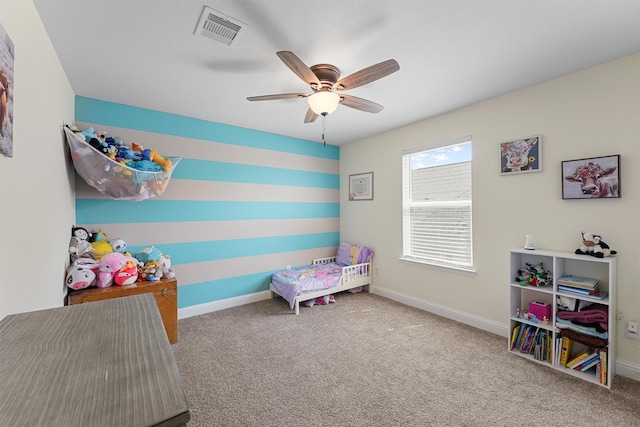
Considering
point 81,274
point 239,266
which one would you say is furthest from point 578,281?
point 81,274

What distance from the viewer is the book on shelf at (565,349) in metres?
2.14

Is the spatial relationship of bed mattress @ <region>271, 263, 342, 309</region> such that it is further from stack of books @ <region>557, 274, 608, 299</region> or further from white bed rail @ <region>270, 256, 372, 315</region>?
stack of books @ <region>557, 274, 608, 299</region>

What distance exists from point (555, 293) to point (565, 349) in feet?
1.42

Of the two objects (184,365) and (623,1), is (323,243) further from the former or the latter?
(623,1)

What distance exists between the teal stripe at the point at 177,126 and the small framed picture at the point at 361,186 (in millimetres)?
804

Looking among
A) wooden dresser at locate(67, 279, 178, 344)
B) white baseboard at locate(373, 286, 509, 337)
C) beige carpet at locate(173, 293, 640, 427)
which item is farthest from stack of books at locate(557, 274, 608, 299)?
wooden dresser at locate(67, 279, 178, 344)

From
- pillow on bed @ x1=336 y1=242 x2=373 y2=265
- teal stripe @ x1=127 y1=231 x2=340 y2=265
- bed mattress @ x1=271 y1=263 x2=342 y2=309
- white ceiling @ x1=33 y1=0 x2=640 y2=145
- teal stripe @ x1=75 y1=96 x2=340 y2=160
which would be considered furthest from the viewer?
pillow on bed @ x1=336 y1=242 x2=373 y2=265

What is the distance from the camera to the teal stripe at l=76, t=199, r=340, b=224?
2744mm

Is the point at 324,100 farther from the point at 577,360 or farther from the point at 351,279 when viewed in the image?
the point at 577,360

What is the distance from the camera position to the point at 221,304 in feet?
11.4

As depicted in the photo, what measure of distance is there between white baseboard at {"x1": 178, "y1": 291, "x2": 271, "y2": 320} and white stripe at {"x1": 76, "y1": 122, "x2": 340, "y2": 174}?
5.93 ft

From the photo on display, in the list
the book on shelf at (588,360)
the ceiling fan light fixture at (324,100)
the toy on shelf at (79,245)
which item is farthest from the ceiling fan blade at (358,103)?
the toy on shelf at (79,245)

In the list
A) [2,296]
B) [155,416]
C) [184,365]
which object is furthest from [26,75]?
[184,365]

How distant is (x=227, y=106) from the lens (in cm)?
295
